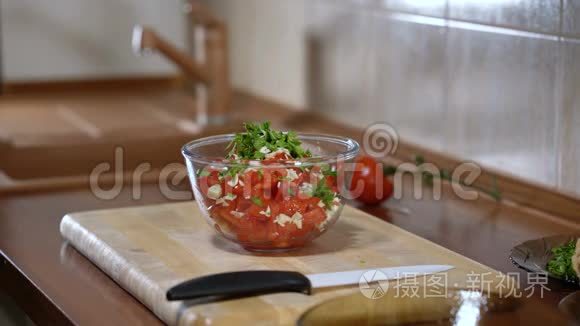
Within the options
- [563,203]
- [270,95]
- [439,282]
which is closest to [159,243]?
[439,282]

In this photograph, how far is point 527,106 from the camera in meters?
1.40

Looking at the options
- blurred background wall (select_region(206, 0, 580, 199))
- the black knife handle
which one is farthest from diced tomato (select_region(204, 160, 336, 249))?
blurred background wall (select_region(206, 0, 580, 199))

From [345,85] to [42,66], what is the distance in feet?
2.70

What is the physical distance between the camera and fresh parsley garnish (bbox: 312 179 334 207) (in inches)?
42.3

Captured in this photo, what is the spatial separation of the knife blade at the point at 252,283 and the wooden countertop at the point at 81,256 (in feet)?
0.22

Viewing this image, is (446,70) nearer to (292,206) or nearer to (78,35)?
(292,206)

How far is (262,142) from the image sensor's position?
110cm

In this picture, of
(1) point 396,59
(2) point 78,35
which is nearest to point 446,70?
(1) point 396,59

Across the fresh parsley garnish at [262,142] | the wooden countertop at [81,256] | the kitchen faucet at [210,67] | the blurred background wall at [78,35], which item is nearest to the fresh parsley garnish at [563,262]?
the wooden countertop at [81,256]

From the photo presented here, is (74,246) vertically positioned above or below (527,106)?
below

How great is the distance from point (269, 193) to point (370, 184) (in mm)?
354

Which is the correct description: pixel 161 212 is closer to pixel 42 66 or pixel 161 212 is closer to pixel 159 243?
pixel 159 243

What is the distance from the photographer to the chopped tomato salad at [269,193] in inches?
41.5

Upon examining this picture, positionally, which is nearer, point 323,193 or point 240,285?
point 240,285
